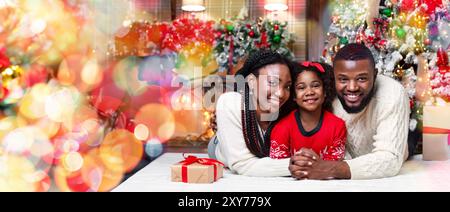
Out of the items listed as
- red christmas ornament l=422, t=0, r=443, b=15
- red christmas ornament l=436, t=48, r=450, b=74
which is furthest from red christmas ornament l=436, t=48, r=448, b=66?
red christmas ornament l=422, t=0, r=443, b=15

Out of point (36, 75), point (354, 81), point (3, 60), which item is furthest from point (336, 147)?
point (36, 75)

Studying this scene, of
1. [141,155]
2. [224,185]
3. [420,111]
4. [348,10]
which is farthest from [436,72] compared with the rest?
[141,155]

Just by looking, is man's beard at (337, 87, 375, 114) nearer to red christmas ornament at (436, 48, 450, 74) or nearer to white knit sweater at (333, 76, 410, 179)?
white knit sweater at (333, 76, 410, 179)

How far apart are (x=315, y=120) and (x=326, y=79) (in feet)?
0.35

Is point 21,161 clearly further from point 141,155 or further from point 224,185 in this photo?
point 224,185

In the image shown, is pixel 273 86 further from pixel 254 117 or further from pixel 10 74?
pixel 10 74

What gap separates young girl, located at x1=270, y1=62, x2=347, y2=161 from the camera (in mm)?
1424

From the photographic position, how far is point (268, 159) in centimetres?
149

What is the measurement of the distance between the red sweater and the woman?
25 millimetres

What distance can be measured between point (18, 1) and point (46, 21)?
0.32 m

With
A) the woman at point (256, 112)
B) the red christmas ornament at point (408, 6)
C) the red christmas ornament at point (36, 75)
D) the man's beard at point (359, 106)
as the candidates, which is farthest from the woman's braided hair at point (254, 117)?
the red christmas ornament at point (36, 75)

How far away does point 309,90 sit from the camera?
1422 mm

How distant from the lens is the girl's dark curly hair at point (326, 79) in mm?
1427

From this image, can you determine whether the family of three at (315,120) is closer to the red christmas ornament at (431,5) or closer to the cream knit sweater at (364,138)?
the cream knit sweater at (364,138)
